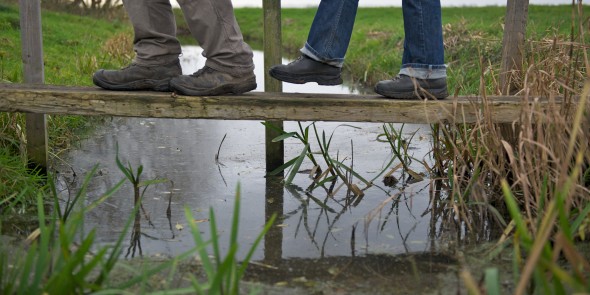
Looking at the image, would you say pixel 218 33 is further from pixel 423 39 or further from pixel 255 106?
pixel 423 39

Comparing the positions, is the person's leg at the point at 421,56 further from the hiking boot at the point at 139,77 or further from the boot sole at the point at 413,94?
the hiking boot at the point at 139,77

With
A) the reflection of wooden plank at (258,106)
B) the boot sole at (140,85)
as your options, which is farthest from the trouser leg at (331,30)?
the boot sole at (140,85)

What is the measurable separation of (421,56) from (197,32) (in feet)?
3.38

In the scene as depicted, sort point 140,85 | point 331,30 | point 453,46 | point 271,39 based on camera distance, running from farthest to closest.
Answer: point 453,46 < point 271,39 < point 140,85 < point 331,30

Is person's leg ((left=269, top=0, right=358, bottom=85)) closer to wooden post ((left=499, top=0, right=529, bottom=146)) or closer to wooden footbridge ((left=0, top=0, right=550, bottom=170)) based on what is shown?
wooden footbridge ((left=0, top=0, right=550, bottom=170))

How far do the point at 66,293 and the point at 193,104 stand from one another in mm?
1658

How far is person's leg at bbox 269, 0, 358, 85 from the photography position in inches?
160

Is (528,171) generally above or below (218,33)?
below

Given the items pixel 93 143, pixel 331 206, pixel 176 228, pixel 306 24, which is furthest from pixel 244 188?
pixel 306 24

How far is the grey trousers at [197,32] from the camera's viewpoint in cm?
399

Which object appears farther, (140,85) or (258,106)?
(140,85)

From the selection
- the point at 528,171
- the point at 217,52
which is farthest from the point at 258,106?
the point at 528,171

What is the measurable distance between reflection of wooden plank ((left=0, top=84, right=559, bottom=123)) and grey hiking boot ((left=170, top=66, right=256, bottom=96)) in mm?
37

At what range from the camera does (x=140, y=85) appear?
433 centimetres
